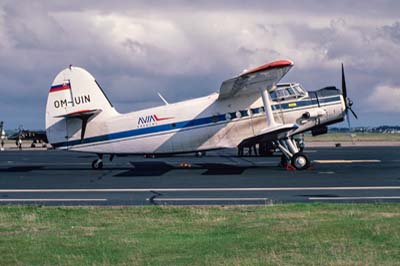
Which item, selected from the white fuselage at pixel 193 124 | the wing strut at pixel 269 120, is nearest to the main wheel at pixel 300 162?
the white fuselage at pixel 193 124

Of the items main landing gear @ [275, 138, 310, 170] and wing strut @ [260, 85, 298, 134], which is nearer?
wing strut @ [260, 85, 298, 134]

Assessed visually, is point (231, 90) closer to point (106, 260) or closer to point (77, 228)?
point (77, 228)

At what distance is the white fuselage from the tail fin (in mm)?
134

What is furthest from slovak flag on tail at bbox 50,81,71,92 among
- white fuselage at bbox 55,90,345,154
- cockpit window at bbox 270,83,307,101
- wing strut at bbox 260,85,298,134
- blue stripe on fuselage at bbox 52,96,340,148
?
cockpit window at bbox 270,83,307,101

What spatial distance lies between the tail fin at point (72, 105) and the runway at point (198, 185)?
5.56 ft

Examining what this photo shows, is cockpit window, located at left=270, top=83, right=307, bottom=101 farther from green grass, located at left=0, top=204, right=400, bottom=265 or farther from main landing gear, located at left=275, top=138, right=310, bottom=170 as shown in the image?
green grass, located at left=0, top=204, right=400, bottom=265

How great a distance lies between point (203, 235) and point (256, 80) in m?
15.3

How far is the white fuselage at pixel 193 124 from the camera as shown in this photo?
27.5 metres

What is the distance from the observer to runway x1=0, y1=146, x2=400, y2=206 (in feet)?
58.0

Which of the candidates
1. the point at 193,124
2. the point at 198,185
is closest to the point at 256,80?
the point at 193,124

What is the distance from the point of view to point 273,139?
27328 millimetres

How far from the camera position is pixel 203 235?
11.3 meters

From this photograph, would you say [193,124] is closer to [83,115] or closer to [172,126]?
[172,126]

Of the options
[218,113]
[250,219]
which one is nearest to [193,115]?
[218,113]
